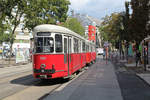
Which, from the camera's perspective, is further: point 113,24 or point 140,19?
point 113,24

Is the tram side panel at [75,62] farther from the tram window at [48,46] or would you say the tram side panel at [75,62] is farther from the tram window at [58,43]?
the tram window at [48,46]

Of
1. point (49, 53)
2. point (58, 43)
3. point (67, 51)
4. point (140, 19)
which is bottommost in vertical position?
point (49, 53)

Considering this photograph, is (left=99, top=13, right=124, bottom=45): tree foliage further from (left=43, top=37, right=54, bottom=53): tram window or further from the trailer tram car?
(left=43, top=37, right=54, bottom=53): tram window

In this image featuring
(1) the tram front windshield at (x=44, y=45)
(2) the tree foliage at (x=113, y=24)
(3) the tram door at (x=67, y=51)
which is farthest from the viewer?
(2) the tree foliage at (x=113, y=24)

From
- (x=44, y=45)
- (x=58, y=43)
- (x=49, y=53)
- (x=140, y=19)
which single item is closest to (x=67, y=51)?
(x=58, y=43)

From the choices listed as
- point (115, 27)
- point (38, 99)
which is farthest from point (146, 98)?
point (115, 27)

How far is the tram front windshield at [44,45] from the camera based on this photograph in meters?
12.2

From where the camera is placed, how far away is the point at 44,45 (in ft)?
40.0

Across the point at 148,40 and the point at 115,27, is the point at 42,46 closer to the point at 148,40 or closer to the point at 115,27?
the point at 148,40

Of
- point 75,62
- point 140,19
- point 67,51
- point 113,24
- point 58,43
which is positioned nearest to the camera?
point 58,43

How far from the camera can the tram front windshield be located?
1219cm

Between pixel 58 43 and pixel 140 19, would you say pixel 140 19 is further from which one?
pixel 58 43

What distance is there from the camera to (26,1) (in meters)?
31.4

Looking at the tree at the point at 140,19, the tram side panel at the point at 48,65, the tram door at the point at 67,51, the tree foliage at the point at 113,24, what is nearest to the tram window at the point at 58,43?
the tram side panel at the point at 48,65
